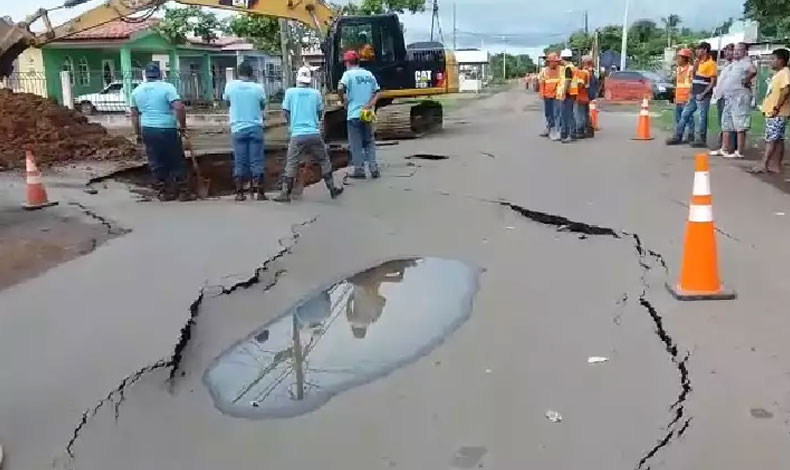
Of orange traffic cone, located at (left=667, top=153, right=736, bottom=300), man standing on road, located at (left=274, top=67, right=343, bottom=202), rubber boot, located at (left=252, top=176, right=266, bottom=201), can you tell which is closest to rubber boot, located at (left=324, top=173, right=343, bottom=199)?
man standing on road, located at (left=274, top=67, right=343, bottom=202)

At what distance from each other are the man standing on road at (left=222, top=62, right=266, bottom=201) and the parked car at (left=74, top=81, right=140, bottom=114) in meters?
20.5

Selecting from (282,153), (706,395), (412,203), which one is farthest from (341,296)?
(282,153)

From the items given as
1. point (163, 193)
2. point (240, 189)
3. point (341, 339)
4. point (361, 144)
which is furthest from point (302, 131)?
point (341, 339)

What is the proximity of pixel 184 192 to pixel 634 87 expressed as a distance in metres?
28.0

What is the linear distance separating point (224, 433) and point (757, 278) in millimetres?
4198

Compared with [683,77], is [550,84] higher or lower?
lower

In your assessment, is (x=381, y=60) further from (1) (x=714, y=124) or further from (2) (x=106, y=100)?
(2) (x=106, y=100)

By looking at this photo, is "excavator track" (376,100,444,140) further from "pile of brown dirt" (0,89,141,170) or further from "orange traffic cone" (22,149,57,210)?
"orange traffic cone" (22,149,57,210)

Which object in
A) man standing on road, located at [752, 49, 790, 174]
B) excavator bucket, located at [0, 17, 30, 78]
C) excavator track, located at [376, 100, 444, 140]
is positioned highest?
excavator bucket, located at [0, 17, 30, 78]

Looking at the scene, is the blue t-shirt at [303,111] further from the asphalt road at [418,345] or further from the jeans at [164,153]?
the jeans at [164,153]

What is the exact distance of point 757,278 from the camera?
6117 millimetres

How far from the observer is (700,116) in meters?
14.6

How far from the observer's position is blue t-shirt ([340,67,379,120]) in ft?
37.2

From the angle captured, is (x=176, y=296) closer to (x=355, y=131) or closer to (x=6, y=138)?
(x=355, y=131)
